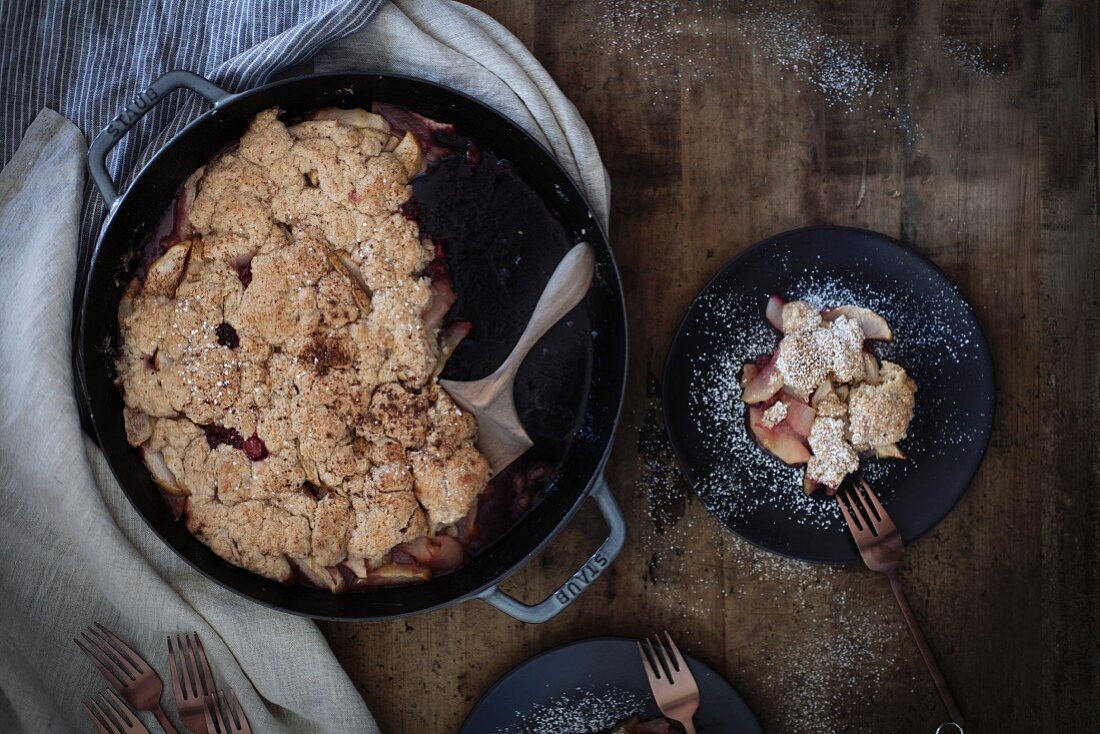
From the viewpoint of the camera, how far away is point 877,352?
1.73m

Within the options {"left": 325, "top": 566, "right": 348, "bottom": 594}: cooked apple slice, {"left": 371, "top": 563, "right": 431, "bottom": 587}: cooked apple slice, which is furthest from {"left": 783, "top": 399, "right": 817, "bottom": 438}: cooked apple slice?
{"left": 325, "top": 566, "right": 348, "bottom": 594}: cooked apple slice

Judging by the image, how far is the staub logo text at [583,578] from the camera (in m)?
1.55

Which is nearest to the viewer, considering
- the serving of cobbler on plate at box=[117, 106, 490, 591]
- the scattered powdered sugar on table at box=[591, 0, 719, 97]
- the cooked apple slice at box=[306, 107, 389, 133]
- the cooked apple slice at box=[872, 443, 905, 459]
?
the serving of cobbler on plate at box=[117, 106, 490, 591]

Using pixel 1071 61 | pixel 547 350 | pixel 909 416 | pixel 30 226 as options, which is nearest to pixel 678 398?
pixel 547 350

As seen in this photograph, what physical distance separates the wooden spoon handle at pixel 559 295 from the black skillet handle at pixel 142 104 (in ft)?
2.46

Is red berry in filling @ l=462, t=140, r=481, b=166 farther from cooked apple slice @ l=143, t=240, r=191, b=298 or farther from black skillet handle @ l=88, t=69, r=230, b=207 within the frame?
cooked apple slice @ l=143, t=240, r=191, b=298

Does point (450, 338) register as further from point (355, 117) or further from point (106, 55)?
point (106, 55)

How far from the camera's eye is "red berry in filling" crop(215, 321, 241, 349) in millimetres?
1499

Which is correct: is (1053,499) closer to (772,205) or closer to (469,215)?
(772,205)

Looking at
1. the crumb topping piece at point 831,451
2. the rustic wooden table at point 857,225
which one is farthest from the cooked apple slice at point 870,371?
the rustic wooden table at point 857,225

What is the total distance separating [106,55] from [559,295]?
3.86 feet

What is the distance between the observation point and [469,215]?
1623 mm

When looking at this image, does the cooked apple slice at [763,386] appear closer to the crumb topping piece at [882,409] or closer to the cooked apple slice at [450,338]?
the crumb topping piece at [882,409]

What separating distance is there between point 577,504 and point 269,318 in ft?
2.34
